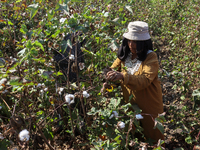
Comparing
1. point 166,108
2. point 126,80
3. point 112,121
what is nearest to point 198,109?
point 166,108

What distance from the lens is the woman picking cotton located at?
1.61m

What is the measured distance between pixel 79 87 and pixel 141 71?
70 cm

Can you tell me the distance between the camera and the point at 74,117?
1.77 m

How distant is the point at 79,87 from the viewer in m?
1.46

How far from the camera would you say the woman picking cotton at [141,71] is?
1614mm

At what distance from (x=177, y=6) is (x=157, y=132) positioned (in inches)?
191

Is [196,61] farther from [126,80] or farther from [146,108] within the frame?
[126,80]

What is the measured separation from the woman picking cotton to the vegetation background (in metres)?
0.17

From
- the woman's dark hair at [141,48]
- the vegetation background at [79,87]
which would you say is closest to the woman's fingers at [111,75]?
the vegetation background at [79,87]

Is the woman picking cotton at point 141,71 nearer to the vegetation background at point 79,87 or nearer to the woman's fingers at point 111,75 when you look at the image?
the woman's fingers at point 111,75

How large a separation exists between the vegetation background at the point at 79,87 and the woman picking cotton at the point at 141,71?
0.56 ft

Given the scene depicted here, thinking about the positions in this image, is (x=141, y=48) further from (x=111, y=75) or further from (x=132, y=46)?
(x=111, y=75)

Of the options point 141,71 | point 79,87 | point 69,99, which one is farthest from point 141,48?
point 69,99

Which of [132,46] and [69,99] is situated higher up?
[132,46]
